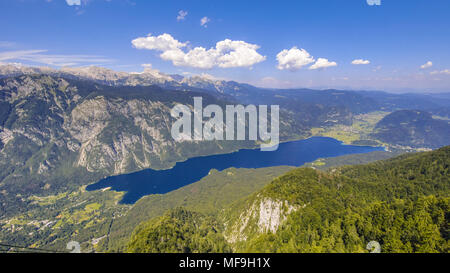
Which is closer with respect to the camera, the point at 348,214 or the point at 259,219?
the point at 348,214

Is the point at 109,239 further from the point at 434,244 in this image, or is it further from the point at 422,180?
the point at 422,180

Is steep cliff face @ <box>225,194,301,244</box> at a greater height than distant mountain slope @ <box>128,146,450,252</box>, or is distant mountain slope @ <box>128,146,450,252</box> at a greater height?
distant mountain slope @ <box>128,146,450,252</box>

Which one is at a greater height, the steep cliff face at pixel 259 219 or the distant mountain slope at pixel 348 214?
the distant mountain slope at pixel 348 214

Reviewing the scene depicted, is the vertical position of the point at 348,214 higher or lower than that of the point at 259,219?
higher

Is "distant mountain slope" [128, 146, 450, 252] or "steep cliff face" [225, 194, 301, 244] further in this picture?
"steep cliff face" [225, 194, 301, 244]

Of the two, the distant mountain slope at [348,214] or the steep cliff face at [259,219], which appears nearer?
the distant mountain slope at [348,214]
